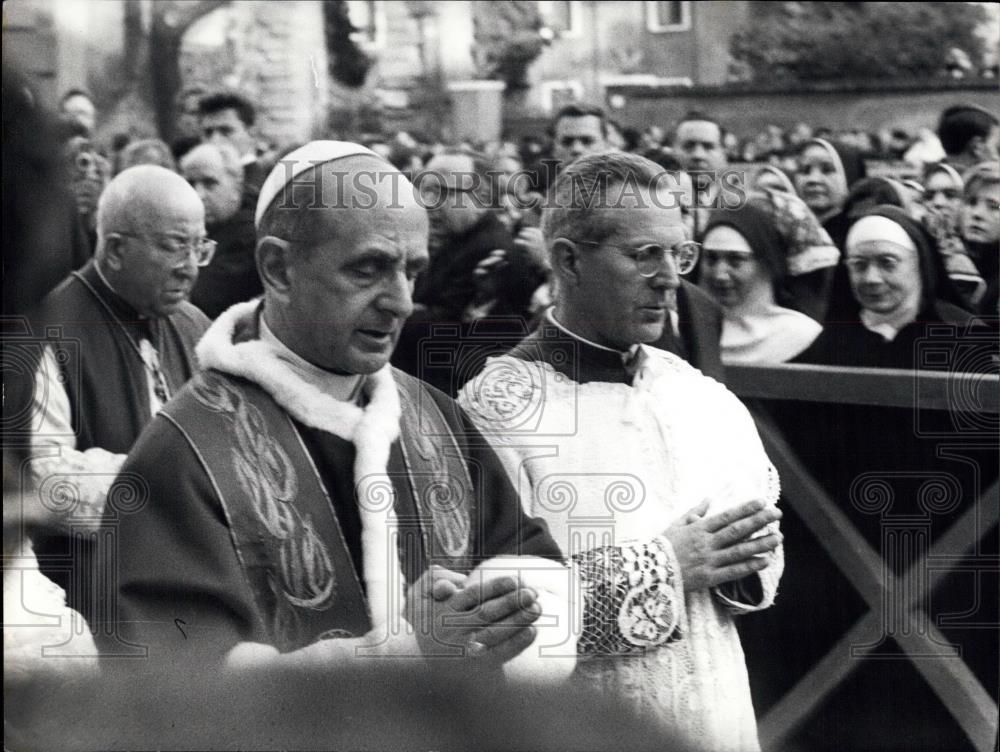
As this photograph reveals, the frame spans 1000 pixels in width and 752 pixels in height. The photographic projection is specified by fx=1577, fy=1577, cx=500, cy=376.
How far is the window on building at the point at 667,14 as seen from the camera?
4.18m

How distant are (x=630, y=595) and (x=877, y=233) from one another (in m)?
1.18

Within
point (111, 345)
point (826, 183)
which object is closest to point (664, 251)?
point (826, 183)

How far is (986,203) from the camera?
4.27 meters

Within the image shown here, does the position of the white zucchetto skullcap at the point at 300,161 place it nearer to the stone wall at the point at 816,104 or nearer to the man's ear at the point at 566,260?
the man's ear at the point at 566,260

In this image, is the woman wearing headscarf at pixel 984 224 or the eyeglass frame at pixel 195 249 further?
the woman wearing headscarf at pixel 984 224

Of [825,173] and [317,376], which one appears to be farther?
[825,173]

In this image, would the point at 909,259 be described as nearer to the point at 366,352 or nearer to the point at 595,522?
the point at 595,522

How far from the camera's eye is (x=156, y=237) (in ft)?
13.6

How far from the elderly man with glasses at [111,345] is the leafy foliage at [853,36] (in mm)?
1579

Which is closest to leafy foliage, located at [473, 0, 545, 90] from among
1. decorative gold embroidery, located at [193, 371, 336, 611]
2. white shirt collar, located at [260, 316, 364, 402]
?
white shirt collar, located at [260, 316, 364, 402]

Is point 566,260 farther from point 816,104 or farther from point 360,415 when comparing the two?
point 816,104

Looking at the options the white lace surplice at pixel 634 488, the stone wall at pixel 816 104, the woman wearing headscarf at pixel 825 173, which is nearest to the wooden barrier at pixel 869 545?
the white lace surplice at pixel 634 488

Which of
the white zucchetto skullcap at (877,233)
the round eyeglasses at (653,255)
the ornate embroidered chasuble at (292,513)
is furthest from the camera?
the white zucchetto skullcap at (877,233)

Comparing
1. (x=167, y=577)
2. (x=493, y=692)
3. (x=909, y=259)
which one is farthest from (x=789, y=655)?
(x=167, y=577)
